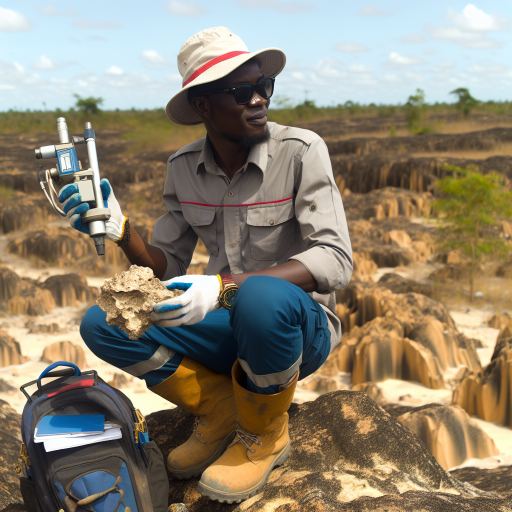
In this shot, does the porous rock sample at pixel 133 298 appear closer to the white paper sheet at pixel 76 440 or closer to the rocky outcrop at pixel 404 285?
the white paper sheet at pixel 76 440

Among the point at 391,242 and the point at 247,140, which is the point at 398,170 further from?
the point at 247,140

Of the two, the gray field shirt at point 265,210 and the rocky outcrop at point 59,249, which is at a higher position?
the gray field shirt at point 265,210

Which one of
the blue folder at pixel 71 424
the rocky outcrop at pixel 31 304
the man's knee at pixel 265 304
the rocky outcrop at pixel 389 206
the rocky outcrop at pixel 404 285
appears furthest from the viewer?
the rocky outcrop at pixel 389 206

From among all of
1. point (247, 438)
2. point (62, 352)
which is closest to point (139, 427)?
point (247, 438)

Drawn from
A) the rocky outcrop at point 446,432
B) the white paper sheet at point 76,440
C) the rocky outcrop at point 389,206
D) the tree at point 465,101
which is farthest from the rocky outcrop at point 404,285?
the tree at point 465,101

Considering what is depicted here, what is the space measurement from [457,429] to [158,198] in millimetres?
9177

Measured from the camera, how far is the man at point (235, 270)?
1.61 m

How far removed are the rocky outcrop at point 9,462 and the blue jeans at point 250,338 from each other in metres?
0.65

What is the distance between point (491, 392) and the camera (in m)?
3.45

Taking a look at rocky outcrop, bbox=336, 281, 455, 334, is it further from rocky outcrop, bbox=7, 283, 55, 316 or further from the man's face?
rocky outcrop, bbox=7, 283, 55, 316

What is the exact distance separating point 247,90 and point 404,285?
15.5ft

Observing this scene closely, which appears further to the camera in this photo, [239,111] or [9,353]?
[9,353]

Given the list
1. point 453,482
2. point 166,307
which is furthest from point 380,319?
A: point 166,307

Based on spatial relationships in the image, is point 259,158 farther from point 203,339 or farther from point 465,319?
point 465,319
